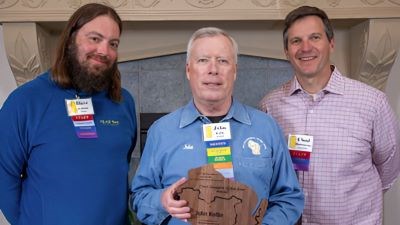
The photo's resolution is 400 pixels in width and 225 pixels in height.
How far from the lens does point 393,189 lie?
3.05 metres

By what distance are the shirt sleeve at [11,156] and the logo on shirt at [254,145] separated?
2.61 ft

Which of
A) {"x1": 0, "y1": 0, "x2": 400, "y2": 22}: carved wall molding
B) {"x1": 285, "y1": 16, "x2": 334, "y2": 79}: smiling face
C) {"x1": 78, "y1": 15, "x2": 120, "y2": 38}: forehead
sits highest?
{"x1": 0, "y1": 0, "x2": 400, "y2": 22}: carved wall molding

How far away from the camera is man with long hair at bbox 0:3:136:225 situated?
1.52m

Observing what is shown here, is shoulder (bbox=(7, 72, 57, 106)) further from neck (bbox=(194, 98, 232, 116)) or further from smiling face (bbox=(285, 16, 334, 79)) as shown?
smiling face (bbox=(285, 16, 334, 79))

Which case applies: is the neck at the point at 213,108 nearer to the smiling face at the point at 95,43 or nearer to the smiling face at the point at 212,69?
the smiling face at the point at 212,69

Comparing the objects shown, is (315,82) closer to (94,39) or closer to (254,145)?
(254,145)

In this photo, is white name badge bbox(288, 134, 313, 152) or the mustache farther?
white name badge bbox(288, 134, 313, 152)

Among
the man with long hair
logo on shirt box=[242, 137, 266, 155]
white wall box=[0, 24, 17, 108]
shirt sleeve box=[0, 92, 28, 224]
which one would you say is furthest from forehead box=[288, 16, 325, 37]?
white wall box=[0, 24, 17, 108]

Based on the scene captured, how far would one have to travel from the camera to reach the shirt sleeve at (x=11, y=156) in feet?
4.97

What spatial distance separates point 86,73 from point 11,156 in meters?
0.40

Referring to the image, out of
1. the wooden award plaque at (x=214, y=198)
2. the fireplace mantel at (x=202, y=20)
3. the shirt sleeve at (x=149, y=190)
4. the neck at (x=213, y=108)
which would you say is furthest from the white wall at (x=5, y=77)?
the wooden award plaque at (x=214, y=198)

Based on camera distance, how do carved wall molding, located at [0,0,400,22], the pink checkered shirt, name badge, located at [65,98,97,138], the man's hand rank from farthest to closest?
carved wall molding, located at [0,0,400,22] < the pink checkered shirt < name badge, located at [65,98,97,138] < the man's hand

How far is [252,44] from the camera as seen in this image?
294 cm

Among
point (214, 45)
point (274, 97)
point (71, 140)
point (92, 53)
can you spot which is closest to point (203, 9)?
point (274, 97)
